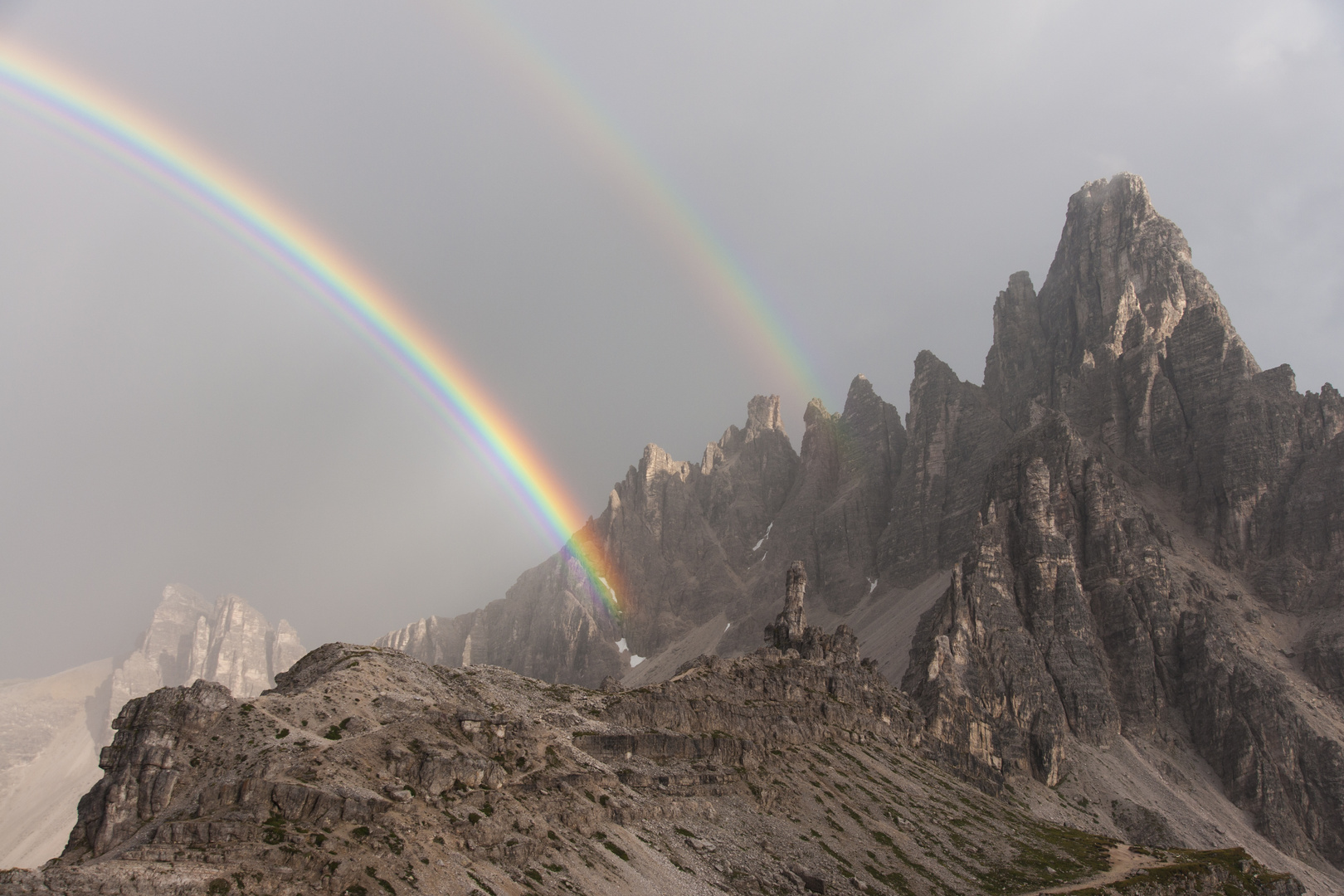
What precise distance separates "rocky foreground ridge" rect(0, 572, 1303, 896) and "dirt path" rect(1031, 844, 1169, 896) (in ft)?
2.45

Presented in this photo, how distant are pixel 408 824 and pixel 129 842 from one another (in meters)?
15.1

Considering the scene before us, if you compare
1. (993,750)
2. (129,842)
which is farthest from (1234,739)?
(129,842)

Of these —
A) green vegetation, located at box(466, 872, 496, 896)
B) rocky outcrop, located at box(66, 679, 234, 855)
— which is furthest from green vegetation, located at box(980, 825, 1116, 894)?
rocky outcrop, located at box(66, 679, 234, 855)

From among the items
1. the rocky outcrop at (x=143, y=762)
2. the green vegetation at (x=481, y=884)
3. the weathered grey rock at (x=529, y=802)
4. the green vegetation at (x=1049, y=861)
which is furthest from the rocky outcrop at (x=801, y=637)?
the rocky outcrop at (x=143, y=762)

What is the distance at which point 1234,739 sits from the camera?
18938cm

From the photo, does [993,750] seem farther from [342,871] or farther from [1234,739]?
[342,871]

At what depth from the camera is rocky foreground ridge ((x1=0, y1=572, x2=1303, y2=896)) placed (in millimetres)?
50625

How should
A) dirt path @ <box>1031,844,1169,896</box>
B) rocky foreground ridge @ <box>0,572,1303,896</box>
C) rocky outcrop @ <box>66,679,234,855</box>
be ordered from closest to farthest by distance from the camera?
rocky foreground ridge @ <box>0,572,1303,896</box>, rocky outcrop @ <box>66,679,234,855</box>, dirt path @ <box>1031,844,1169,896</box>

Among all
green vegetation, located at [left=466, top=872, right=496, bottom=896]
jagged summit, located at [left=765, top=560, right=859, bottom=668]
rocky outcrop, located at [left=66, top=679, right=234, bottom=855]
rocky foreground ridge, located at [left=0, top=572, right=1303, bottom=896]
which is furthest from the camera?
jagged summit, located at [left=765, top=560, right=859, bottom=668]

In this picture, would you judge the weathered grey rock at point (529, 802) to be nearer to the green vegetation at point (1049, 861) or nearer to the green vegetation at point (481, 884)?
the green vegetation at point (481, 884)

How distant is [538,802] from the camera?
70.6m

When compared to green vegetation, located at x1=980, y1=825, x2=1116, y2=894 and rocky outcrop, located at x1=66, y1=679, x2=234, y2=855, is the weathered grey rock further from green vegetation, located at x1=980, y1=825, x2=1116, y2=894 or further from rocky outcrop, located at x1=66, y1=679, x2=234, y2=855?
green vegetation, located at x1=980, y1=825, x2=1116, y2=894

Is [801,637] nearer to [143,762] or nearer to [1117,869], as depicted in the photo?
[1117,869]

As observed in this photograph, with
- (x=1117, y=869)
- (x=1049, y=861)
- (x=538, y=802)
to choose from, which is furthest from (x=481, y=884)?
(x=1117, y=869)
